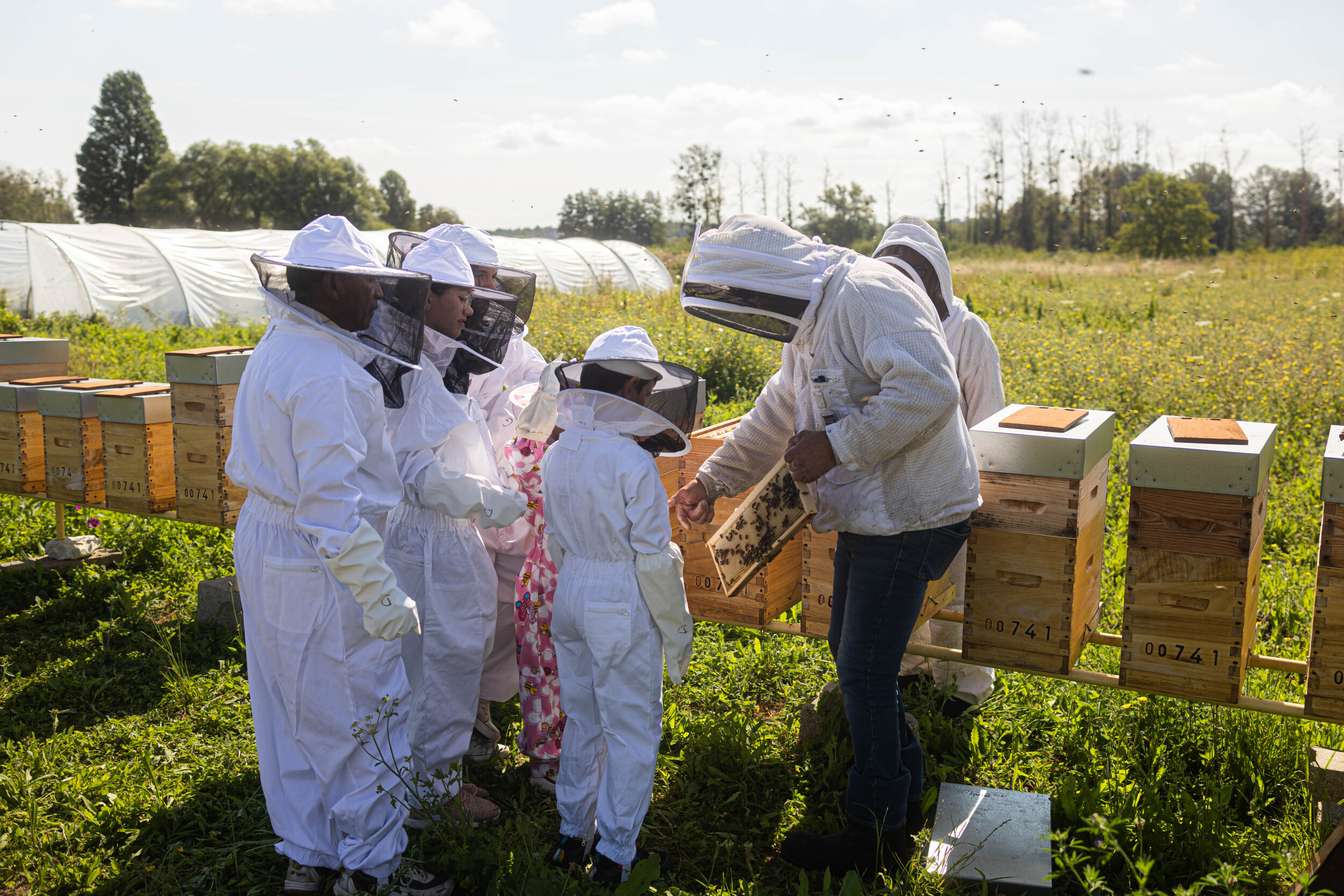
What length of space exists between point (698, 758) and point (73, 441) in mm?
4098

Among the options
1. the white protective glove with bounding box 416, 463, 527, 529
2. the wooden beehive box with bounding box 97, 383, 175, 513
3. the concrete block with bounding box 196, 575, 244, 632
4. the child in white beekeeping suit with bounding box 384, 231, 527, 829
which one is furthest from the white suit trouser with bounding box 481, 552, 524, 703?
the wooden beehive box with bounding box 97, 383, 175, 513

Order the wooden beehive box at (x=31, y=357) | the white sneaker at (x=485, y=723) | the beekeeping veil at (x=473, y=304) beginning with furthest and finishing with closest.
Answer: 1. the wooden beehive box at (x=31, y=357)
2. the white sneaker at (x=485, y=723)
3. the beekeeping veil at (x=473, y=304)

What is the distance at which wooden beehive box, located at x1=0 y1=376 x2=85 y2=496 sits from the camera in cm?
536

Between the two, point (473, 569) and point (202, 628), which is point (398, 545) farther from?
point (202, 628)

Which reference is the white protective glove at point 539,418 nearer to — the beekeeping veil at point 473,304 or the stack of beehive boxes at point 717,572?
the beekeeping veil at point 473,304

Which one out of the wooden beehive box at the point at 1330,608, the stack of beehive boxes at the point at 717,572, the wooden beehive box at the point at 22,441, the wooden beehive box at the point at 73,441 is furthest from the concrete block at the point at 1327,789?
the wooden beehive box at the point at 22,441

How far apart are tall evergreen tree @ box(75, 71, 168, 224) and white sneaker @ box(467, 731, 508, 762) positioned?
57.8 metres

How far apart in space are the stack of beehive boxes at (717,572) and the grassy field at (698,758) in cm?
55

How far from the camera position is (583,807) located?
3.03 metres

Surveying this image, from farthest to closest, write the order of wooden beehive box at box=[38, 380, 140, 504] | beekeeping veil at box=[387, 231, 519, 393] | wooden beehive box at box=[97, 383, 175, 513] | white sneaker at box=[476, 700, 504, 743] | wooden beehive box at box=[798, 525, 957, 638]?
wooden beehive box at box=[38, 380, 140, 504] → wooden beehive box at box=[97, 383, 175, 513] → white sneaker at box=[476, 700, 504, 743] → wooden beehive box at box=[798, 525, 957, 638] → beekeeping veil at box=[387, 231, 519, 393]

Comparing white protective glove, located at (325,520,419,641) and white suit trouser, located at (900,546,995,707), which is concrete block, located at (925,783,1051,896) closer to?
white suit trouser, located at (900,546,995,707)

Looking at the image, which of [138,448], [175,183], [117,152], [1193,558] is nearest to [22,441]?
[138,448]

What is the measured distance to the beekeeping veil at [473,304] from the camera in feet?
10.9

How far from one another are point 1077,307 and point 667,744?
45.7 feet
